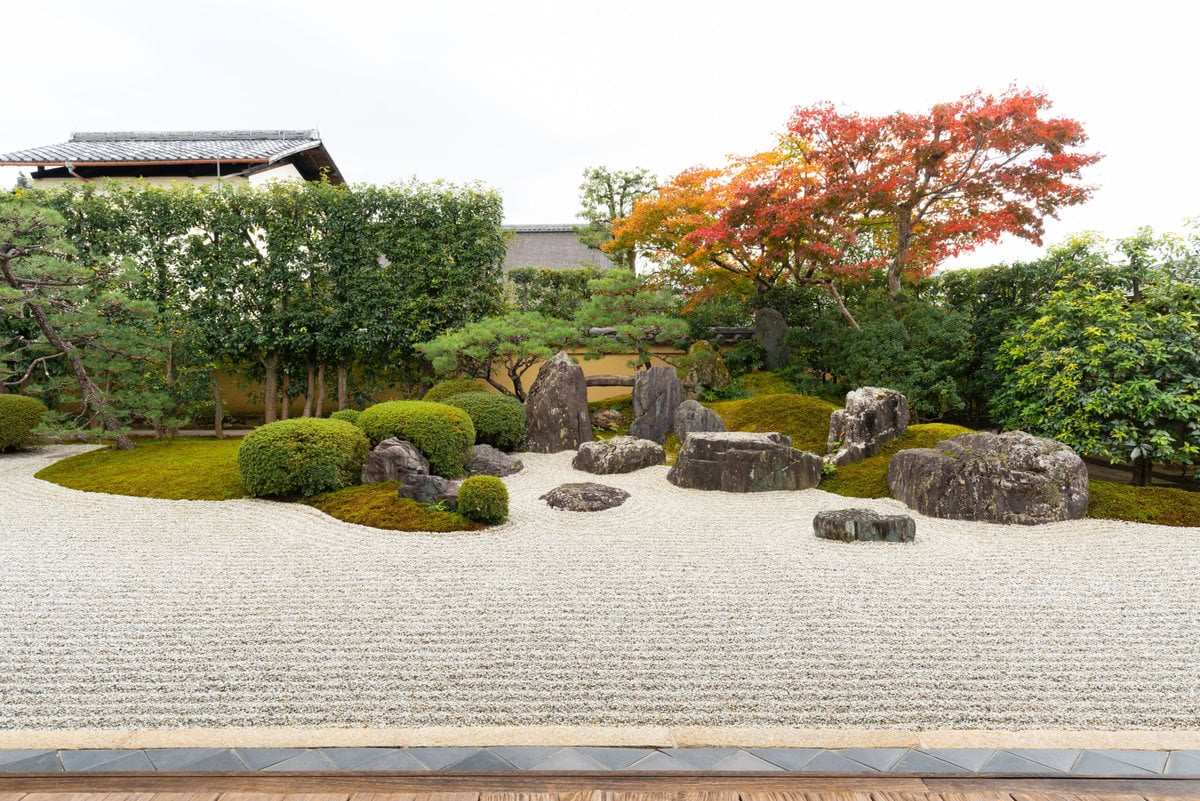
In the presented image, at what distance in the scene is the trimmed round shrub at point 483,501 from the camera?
5641 millimetres

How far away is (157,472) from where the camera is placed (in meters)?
7.64

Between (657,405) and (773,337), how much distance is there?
11.0ft

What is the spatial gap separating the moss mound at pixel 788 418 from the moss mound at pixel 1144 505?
116 inches

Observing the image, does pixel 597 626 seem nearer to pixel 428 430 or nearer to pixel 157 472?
pixel 428 430

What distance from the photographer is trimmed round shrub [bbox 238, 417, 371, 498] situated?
6.46 metres

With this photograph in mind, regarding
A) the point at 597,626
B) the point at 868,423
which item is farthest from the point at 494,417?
the point at 597,626

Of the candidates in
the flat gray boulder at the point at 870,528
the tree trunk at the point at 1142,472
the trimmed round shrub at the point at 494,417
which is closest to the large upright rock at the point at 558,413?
the trimmed round shrub at the point at 494,417

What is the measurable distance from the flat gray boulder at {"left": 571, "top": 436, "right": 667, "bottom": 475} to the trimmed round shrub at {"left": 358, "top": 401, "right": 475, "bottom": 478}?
166cm

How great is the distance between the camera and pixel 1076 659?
3.05 metres

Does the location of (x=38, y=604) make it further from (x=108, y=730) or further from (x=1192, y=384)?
(x=1192, y=384)

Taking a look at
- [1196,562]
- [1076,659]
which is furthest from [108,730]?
[1196,562]

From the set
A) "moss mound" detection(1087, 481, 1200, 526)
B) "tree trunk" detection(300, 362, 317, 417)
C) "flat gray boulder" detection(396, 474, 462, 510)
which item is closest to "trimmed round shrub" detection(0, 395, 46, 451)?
"tree trunk" detection(300, 362, 317, 417)

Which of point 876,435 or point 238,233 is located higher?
point 238,233

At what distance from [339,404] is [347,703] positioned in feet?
33.6
